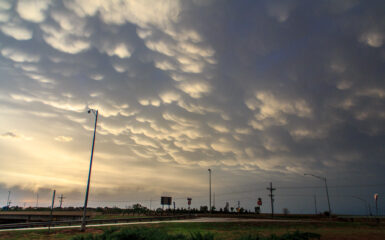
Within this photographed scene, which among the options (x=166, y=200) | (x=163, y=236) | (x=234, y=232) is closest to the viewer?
(x=163, y=236)

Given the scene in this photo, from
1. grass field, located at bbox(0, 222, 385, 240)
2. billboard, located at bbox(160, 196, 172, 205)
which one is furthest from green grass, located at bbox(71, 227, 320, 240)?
billboard, located at bbox(160, 196, 172, 205)

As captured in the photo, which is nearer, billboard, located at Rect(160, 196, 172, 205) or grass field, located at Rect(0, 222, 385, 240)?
grass field, located at Rect(0, 222, 385, 240)

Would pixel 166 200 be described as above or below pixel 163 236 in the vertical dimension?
below

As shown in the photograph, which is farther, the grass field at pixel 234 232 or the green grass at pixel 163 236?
the grass field at pixel 234 232

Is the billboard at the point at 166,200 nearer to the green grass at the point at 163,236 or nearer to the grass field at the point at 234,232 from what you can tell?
the grass field at the point at 234,232

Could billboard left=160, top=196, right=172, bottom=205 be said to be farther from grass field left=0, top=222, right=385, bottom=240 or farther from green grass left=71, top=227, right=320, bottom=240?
green grass left=71, top=227, right=320, bottom=240

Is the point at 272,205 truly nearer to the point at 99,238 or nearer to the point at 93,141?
the point at 93,141

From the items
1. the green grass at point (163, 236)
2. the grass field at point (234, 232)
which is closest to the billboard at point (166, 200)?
the grass field at point (234, 232)

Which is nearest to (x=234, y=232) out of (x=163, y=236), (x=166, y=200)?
(x=163, y=236)

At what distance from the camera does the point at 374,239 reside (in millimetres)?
18312

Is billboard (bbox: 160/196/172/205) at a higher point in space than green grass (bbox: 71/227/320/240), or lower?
lower

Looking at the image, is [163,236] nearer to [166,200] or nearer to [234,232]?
[234,232]

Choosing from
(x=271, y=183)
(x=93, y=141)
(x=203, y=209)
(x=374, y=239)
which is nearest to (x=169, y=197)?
(x=203, y=209)

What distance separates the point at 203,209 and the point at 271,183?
3307 centimetres
